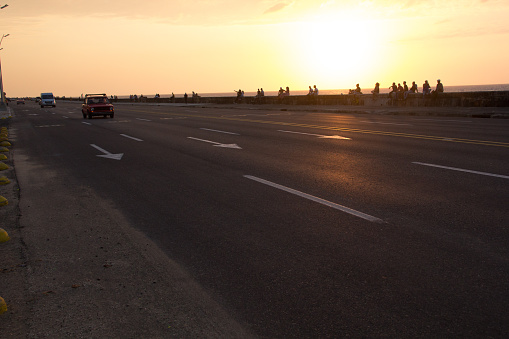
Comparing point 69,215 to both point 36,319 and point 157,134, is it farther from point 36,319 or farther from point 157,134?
point 157,134

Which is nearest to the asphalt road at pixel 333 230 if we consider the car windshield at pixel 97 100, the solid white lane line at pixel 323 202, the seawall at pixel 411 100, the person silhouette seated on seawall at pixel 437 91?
the solid white lane line at pixel 323 202

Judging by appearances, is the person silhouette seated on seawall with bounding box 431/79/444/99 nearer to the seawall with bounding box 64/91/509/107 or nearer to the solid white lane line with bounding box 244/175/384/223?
the seawall with bounding box 64/91/509/107

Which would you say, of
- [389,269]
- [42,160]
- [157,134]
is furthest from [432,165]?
[157,134]

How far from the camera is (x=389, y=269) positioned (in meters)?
3.86

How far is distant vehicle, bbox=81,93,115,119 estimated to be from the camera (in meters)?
29.3

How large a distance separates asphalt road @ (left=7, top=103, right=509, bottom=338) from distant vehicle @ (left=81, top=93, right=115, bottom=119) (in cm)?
1954

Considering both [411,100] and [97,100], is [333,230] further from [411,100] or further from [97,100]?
[411,100]

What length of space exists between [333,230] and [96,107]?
90.3 feet

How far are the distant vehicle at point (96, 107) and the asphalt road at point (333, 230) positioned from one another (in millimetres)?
19539

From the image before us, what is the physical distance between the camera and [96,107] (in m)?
29.3

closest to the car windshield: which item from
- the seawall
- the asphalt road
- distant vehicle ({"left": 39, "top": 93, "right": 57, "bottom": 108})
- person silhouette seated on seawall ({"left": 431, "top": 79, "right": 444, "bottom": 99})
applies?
the seawall

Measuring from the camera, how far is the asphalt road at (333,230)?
3166 mm

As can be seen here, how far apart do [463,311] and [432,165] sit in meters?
6.01

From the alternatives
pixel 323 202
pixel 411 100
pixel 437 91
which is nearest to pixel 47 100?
pixel 411 100
